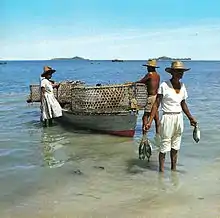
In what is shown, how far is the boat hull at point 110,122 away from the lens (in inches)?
421

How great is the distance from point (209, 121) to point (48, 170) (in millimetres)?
7842

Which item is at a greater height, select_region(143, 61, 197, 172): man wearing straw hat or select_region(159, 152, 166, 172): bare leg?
select_region(143, 61, 197, 172): man wearing straw hat

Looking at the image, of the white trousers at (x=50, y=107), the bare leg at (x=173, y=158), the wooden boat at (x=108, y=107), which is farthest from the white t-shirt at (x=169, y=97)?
the white trousers at (x=50, y=107)

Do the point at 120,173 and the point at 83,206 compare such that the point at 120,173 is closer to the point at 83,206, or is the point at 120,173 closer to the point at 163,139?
the point at 163,139

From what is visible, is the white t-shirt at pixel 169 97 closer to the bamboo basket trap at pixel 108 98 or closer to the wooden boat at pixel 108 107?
the bamboo basket trap at pixel 108 98

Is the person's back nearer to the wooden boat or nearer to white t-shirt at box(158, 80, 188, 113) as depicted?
white t-shirt at box(158, 80, 188, 113)

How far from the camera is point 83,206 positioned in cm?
602

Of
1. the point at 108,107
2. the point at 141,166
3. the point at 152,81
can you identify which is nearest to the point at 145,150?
the point at 141,166

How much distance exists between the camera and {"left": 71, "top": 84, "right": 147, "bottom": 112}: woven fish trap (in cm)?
1054

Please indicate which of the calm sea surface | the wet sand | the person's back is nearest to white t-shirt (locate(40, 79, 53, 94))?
the calm sea surface

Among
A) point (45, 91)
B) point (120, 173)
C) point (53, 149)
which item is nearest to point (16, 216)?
point (120, 173)

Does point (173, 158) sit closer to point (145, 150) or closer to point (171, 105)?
point (145, 150)

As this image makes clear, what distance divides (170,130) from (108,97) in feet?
13.4

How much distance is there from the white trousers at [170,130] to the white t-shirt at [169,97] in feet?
0.40
